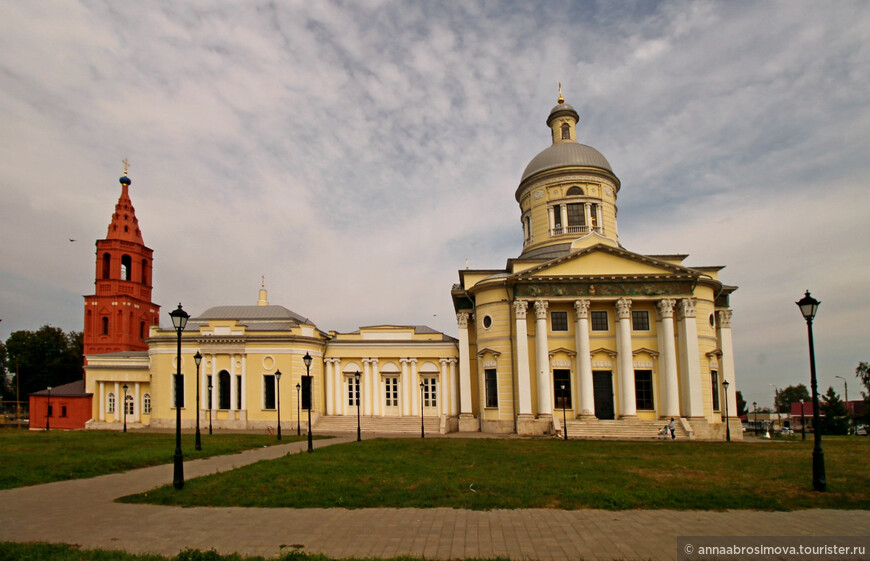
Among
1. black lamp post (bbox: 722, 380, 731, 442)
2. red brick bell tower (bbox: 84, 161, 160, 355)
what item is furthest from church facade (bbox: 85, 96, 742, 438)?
red brick bell tower (bbox: 84, 161, 160, 355)

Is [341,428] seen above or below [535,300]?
below

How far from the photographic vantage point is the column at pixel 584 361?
1433 inches

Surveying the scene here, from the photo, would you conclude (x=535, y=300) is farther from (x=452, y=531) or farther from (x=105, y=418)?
(x=105, y=418)

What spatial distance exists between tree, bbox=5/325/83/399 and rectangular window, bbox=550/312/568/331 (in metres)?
59.6

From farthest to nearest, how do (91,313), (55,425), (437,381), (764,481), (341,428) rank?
(91,313)
(55,425)
(437,381)
(341,428)
(764,481)

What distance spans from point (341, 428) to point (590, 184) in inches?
1038

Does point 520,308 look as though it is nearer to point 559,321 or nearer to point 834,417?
point 559,321

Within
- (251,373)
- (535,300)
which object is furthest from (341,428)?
(535,300)

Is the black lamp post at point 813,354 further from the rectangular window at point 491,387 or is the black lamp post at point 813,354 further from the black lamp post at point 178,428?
the rectangular window at point 491,387

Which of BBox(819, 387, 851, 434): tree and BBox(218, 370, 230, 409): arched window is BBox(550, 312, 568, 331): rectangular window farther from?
BBox(819, 387, 851, 434): tree

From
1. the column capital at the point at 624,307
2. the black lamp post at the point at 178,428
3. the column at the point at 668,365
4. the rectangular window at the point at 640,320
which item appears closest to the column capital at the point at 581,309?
the column capital at the point at 624,307

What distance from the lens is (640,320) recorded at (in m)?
38.2

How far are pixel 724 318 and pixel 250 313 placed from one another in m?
38.0

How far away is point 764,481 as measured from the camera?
565 inches
